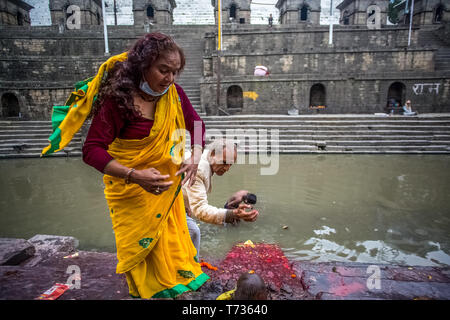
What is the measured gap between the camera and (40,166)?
809 centimetres

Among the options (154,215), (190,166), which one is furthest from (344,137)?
(154,215)

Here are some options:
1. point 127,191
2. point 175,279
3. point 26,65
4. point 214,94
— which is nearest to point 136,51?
point 127,191

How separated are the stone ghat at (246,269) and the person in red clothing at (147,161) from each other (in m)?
0.25

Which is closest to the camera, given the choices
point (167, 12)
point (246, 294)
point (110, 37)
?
point (246, 294)

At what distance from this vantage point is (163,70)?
1466mm

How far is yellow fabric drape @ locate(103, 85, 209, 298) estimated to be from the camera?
5.23 feet

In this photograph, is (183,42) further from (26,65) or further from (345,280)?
(345,280)

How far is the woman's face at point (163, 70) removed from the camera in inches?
56.8

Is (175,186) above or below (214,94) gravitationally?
below

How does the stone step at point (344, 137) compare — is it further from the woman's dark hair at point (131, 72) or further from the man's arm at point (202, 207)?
the woman's dark hair at point (131, 72)

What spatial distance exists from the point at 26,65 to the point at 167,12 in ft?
37.9

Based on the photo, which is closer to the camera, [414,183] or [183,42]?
[414,183]

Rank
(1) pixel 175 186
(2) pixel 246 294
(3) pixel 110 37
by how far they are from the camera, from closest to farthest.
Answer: (2) pixel 246 294, (1) pixel 175 186, (3) pixel 110 37

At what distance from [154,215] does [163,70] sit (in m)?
0.88
